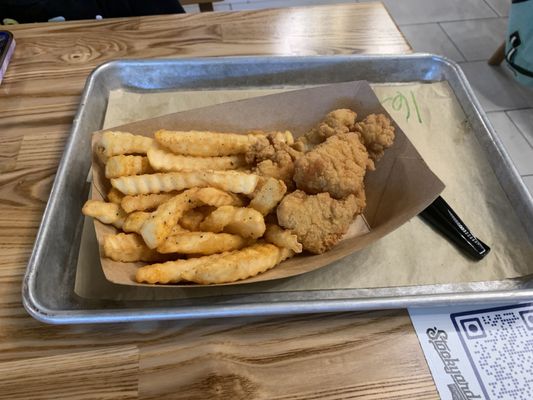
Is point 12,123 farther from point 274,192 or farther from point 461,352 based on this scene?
point 461,352

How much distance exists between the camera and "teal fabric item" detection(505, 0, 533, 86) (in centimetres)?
232

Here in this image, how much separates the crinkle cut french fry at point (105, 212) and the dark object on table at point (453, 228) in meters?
0.74

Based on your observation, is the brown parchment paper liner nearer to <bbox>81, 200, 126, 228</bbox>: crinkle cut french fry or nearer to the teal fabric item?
<bbox>81, 200, 126, 228</bbox>: crinkle cut french fry

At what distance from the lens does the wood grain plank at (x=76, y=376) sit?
30.0 inches

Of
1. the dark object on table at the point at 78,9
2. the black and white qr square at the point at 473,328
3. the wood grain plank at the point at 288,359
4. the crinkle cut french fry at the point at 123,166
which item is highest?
the dark object on table at the point at 78,9

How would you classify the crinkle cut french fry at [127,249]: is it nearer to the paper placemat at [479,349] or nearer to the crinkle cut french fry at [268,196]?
the crinkle cut french fry at [268,196]

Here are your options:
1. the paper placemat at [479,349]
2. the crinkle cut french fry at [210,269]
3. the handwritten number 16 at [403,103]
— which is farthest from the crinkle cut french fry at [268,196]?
the handwritten number 16 at [403,103]

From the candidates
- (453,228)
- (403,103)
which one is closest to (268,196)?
(453,228)

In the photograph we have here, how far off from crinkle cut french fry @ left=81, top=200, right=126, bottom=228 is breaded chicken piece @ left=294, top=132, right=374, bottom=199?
0.41 m

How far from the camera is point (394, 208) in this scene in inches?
41.1

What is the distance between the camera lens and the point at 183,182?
95cm

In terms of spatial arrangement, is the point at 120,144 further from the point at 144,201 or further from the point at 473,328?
the point at 473,328

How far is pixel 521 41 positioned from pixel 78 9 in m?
2.34

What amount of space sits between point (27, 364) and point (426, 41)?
3195 millimetres
